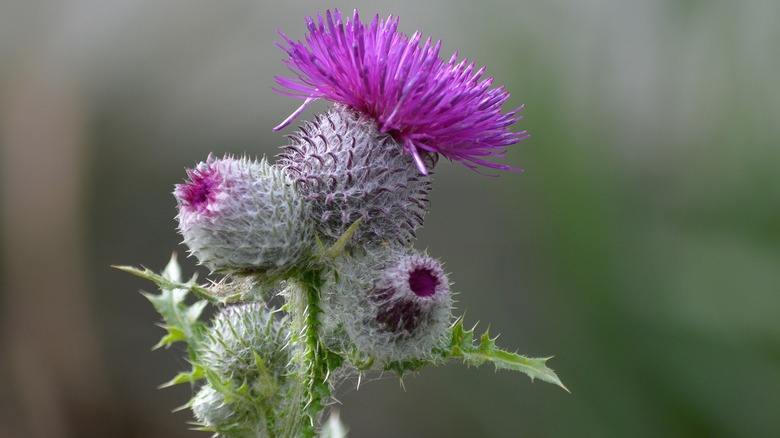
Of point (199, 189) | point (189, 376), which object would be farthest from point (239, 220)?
point (189, 376)

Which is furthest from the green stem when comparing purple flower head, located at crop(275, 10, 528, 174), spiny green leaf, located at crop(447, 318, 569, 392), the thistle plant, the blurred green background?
the blurred green background

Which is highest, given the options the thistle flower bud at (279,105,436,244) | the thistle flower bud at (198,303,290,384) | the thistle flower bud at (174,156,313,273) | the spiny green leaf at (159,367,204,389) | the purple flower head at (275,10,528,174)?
the purple flower head at (275,10,528,174)

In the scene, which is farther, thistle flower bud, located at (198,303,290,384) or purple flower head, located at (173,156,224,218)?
thistle flower bud, located at (198,303,290,384)

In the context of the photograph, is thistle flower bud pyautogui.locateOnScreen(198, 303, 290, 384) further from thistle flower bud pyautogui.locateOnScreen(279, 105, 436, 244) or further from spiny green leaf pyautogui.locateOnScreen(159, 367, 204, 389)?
thistle flower bud pyautogui.locateOnScreen(279, 105, 436, 244)

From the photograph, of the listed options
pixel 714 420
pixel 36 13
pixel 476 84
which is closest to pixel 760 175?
pixel 714 420

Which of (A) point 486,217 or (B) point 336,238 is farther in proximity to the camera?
(A) point 486,217

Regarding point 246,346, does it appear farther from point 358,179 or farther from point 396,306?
point 358,179
